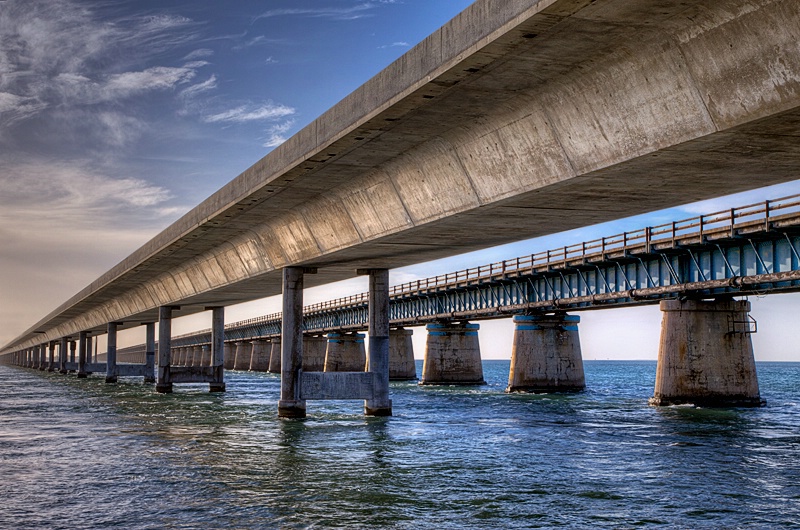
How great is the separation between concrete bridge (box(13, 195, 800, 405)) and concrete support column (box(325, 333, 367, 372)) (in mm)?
361

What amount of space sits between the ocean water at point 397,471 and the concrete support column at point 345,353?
57.9 meters

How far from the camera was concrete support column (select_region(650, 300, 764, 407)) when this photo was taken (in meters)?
43.7

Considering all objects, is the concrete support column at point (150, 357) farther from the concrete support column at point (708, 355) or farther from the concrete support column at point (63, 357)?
the concrete support column at point (708, 355)

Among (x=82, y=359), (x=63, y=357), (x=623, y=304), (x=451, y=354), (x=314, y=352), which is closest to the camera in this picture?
(x=623, y=304)

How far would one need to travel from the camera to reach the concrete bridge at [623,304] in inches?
1656

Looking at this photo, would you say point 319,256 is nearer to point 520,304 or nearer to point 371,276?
point 371,276

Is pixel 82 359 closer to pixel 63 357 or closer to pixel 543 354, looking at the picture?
pixel 63 357

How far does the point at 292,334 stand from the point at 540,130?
19799mm

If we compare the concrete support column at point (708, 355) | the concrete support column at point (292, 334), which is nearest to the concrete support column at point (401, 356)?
the concrete support column at point (708, 355)

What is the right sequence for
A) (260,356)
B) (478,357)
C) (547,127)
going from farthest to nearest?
(260,356), (478,357), (547,127)

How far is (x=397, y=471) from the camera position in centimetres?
2109

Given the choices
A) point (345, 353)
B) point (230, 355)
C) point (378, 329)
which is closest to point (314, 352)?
point (345, 353)

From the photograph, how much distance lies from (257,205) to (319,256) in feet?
9.32

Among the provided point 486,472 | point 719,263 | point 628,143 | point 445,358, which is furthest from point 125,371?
point 628,143
